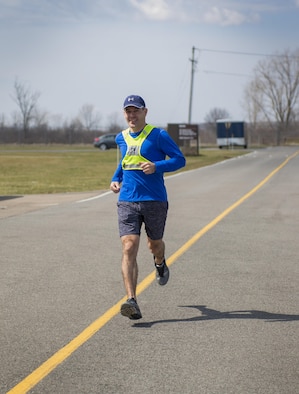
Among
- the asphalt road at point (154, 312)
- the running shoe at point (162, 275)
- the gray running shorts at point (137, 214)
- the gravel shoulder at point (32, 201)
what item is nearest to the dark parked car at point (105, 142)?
the gravel shoulder at point (32, 201)

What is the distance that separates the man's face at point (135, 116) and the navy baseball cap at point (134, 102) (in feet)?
0.16

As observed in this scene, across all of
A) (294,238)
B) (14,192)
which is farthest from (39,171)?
(294,238)

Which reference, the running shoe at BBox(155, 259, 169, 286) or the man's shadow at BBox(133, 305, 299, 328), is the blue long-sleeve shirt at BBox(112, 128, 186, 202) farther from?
the man's shadow at BBox(133, 305, 299, 328)

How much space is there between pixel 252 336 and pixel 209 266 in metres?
3.34

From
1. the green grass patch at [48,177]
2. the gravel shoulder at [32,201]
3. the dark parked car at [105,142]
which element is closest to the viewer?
the gravel shoulder at [32,201]

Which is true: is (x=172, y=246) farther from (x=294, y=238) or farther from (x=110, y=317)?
(x=110, y=317)

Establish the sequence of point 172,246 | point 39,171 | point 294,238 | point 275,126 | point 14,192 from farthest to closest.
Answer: point 275,126, point 39,171, point 14,192, point 294,238, point 172,246

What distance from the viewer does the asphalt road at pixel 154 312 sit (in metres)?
5.11

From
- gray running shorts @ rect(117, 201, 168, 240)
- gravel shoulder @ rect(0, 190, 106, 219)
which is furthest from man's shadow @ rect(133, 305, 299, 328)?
gravel shoulder @ rect(0, 190, 106, 219)

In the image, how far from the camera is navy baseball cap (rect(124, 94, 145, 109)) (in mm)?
6801

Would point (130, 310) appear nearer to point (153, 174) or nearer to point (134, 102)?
point (153, 174)

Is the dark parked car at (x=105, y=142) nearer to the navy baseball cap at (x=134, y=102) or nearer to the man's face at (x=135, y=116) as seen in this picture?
the man's face at (x=135, y=116)

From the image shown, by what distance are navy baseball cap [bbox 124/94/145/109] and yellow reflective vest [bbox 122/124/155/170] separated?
285 mm

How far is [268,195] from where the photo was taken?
68.8ft
